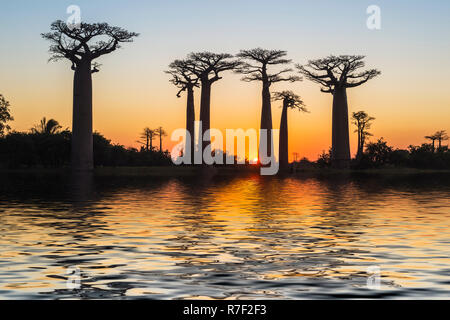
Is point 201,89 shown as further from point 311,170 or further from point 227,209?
point 227,209

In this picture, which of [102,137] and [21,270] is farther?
[102,137]

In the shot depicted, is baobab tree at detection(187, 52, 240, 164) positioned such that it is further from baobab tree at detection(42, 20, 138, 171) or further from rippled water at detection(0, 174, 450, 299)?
rippled water at detection(0, 174, 450, 299)

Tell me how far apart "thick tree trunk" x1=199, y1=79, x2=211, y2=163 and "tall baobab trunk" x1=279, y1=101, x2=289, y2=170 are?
8.40m

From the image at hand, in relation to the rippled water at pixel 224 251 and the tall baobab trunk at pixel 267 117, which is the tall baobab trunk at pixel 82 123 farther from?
the rippled water at pixel 224 251

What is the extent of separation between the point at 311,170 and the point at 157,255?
72961 millimetres

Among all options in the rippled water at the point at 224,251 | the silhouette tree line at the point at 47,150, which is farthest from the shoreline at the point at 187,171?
the rippled water at the point at 224,251

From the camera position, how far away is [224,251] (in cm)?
1538

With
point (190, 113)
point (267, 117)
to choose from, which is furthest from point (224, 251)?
point (190, 113)

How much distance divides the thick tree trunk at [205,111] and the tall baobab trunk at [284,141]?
8.40 m

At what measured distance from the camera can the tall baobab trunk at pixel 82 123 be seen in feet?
234

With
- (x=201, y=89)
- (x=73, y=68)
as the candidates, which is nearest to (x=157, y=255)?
(x=73, y=68)

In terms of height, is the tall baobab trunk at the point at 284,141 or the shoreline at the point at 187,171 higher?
the tall baobab trunk at the point at 284,141

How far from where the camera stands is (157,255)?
Result: 14.7m

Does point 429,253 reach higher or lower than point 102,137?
lower
